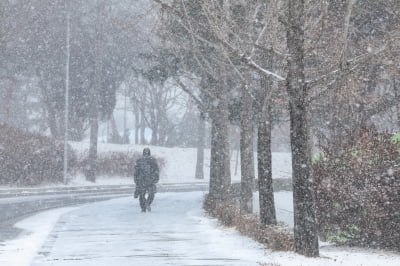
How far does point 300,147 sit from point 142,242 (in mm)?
3680

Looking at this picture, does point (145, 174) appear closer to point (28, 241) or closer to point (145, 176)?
point (145, 176)

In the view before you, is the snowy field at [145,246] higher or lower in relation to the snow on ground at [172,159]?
lower

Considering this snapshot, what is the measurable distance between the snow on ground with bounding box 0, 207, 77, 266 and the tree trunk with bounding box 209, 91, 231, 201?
15.1ft

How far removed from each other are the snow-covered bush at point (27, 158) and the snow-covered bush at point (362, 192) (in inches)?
937

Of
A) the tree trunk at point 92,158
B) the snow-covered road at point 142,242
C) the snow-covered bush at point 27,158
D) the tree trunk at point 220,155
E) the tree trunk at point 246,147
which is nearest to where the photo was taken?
the snow-covered road at point 142,242

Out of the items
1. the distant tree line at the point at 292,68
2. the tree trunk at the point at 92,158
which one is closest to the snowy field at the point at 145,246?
the distant tree line at the point at 292,68

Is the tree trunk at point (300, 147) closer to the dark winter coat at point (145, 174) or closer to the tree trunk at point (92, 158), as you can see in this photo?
the dark winter coat at point (145, 174)

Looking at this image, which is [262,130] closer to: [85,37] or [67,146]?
[67,146]

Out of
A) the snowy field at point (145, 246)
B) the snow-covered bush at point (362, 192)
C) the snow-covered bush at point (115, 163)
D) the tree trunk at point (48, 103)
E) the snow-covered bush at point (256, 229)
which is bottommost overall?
the snowy field at point (145, 246)

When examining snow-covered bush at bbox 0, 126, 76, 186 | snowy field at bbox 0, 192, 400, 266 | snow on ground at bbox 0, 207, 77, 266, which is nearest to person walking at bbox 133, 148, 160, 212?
snowy field at bbox 0, 192, 400, 266

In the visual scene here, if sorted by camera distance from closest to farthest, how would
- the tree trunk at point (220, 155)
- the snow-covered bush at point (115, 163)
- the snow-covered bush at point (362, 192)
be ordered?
the snow-covered bush at point (362, 192), the tree trunk at point (220, 155), the snow-covered bush at point (115, 163)

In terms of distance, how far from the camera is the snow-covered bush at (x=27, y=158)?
32809mm

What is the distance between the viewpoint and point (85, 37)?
132 feet

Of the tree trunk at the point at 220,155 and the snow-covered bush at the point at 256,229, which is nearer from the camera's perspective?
the snow-covered bush at the point at 256,229
